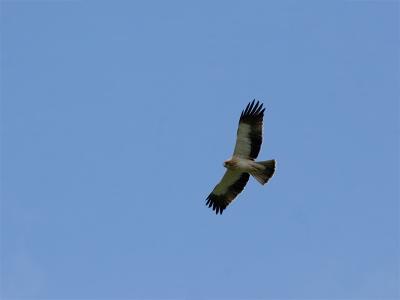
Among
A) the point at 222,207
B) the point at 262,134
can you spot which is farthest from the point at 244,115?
the point at 222,207

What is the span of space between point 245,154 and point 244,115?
3.76ft

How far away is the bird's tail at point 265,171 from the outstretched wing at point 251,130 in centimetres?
36

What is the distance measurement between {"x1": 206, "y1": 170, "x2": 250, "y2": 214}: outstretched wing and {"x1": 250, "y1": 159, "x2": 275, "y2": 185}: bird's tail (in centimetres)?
100

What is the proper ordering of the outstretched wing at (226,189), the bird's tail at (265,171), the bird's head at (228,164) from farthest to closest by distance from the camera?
1. the outstretched wing at (226,189)
2. the bird's head at (228,164)
3. the bird's tail at (265,171)

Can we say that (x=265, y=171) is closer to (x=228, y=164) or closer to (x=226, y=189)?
(x=228, y=164)

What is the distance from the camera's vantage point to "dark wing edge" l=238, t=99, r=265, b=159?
28.3 meters

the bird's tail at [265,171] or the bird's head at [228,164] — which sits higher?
the bird's head at [228,164]

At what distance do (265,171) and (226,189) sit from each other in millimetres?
2070

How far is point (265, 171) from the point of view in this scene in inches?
1116

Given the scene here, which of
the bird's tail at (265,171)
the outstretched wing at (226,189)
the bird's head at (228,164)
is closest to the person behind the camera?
the bird's tail at (265,171)

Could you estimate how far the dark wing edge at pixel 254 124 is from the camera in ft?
92.9

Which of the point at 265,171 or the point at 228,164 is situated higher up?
the point at 228,164

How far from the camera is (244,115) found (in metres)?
28.4

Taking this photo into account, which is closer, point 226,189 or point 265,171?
point 265,171
